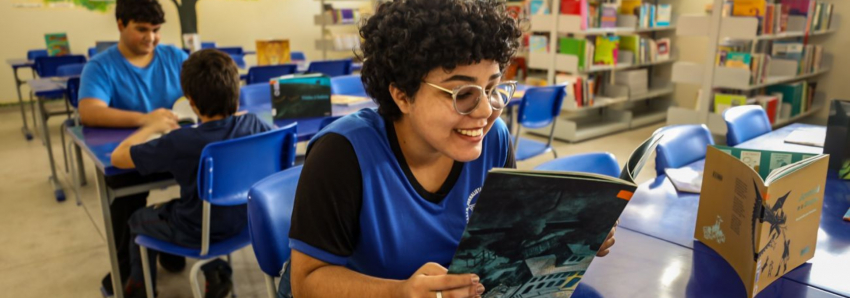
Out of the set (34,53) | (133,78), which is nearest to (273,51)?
(133,78)

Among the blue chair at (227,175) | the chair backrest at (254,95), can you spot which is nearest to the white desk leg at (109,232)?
the blue chair at (227,175)

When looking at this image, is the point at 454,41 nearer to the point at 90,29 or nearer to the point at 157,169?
the point at 157,169

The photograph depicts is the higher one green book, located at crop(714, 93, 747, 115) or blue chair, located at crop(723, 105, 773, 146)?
blue chair, located at crop(723, 105, 773, 146)

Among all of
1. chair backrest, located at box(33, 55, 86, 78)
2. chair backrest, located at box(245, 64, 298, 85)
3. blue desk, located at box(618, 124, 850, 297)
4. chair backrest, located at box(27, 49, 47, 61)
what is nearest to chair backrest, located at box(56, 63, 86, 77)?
chair backrest, located at box(33, 55, 86, 78)

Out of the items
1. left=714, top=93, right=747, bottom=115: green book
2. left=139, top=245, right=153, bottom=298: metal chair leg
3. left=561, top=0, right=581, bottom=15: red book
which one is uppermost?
left=561, top=0, right=581, bottom=15: red book

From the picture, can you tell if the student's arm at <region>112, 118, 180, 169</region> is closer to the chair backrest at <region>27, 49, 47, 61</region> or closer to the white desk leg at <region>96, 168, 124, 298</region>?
the white desk leg at <region>96, 168, 124, 298</region>

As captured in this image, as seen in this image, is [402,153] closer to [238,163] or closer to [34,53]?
[238,163]

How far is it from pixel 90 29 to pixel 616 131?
6046 millimetres

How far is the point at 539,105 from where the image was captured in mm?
3418

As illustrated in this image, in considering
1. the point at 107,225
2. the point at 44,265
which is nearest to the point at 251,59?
the point at 44,265

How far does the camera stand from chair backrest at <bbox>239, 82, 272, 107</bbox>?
10.5 ft

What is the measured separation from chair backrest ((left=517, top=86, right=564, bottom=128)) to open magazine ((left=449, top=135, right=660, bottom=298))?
7.79 feet

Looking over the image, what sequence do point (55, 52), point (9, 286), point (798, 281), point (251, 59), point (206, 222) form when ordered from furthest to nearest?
point (251, 59)
point (55, 52)
point (9, 286)
point (206, 222)
point (798, 281)

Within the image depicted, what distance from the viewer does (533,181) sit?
2.77ft
